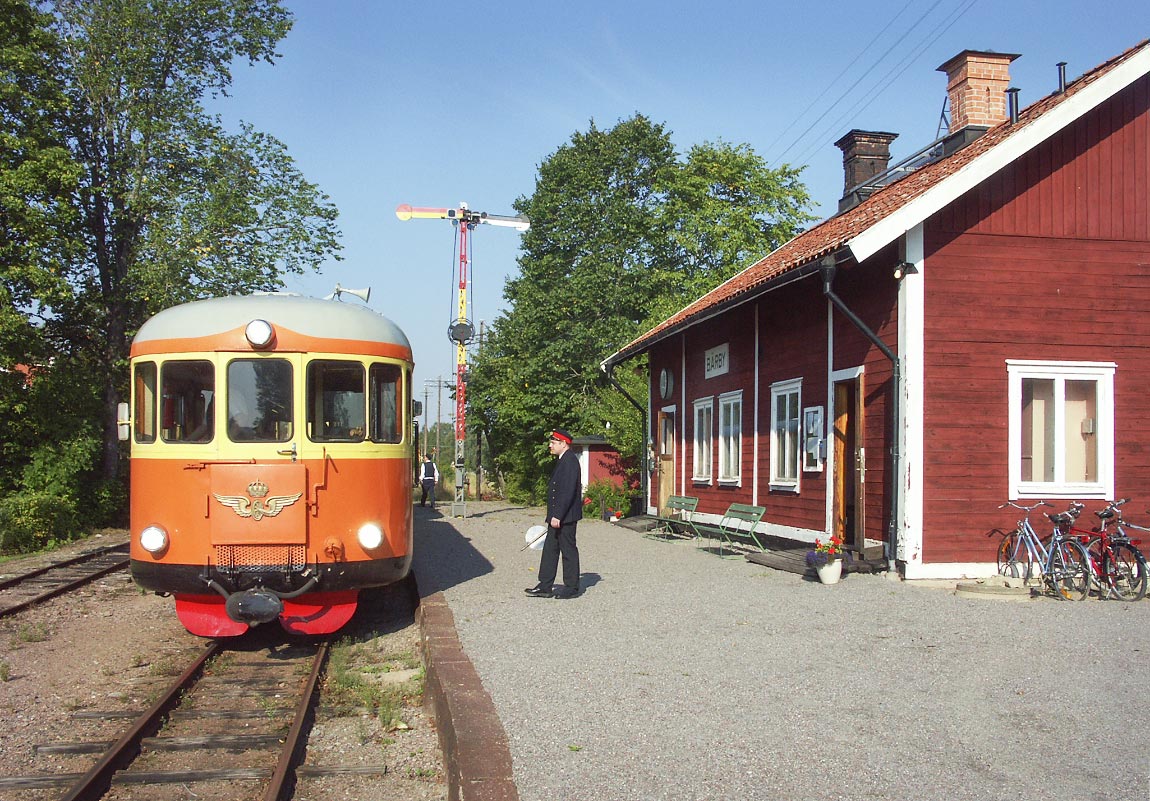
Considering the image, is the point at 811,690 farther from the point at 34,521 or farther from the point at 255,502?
the point at 34,521

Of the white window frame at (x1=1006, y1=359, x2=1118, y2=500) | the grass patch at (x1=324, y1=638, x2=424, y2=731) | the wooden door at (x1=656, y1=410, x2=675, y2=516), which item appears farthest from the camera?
the wooden door at (x1=656, y1=410, x2=675, y2=516)

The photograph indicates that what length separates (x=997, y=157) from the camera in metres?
11.4

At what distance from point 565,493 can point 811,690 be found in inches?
167

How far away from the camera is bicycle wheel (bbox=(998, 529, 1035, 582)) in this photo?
11234 mm

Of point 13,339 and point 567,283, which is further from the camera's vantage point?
point 567,283

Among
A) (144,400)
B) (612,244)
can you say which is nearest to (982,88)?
(144,400)

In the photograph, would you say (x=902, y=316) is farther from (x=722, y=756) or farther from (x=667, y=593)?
(x=722, y=756)

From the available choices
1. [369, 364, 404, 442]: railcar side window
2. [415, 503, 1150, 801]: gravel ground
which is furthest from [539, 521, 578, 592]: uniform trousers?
[369, 364, 404, 442]: railcar side window

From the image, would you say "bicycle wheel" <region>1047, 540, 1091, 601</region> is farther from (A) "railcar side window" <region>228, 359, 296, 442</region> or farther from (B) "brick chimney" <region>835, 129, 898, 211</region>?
(B) "brick chimney" <region>835, 129, 898, 211</region>

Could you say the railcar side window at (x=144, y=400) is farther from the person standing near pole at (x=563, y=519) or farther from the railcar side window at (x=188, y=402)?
the person standing near pole at (x=563, y=519)

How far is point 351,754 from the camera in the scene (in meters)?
5.87

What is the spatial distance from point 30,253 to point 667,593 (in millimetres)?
15732

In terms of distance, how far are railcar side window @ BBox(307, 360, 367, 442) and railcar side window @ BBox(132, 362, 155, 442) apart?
1.27 meters

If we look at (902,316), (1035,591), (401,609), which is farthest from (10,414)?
(1035,591)
